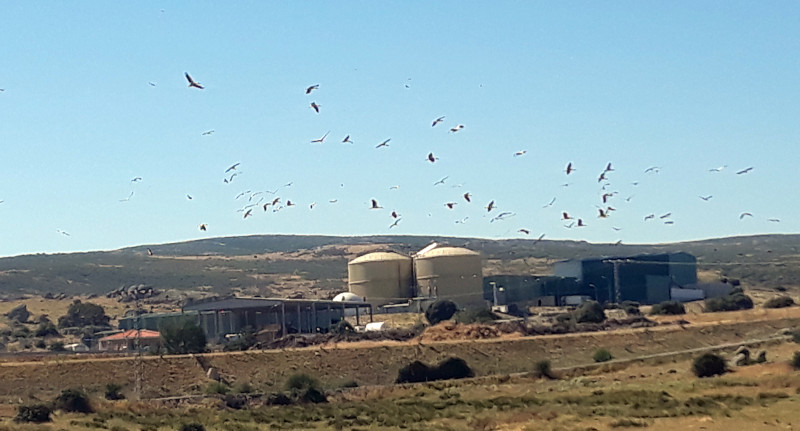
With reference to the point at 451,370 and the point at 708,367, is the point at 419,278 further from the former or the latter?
the point at 708,367

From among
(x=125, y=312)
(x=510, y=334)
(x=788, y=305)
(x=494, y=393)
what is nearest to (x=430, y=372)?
(x=494, y=393)

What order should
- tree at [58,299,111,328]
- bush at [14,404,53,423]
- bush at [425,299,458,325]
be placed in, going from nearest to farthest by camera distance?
bush at [14,404,53,423]
bush at [425,299,458,325]
tree at [58,299,111,328]

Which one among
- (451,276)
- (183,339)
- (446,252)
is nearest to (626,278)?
(451,276)

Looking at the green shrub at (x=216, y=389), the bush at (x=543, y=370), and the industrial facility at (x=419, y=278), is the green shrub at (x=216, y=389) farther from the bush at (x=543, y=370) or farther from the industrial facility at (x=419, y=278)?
the industrial facility at (x=419, y=278)

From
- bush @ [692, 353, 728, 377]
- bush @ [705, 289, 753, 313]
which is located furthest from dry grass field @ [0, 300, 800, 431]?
bush @ [705, 289, 753, 313]

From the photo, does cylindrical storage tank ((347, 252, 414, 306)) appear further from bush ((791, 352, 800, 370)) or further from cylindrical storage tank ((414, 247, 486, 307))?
bush ((791, 352, 800, 370))

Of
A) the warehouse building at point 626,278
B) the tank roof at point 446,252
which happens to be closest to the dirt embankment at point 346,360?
the tank roof at point 446,252

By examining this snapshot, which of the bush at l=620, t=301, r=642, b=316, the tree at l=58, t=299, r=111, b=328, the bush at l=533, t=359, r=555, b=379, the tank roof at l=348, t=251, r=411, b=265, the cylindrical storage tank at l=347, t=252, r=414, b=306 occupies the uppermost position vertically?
the tank roof at l=348, t=251, r=411, b=265

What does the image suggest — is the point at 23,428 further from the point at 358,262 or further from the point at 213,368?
the point at 358,262
